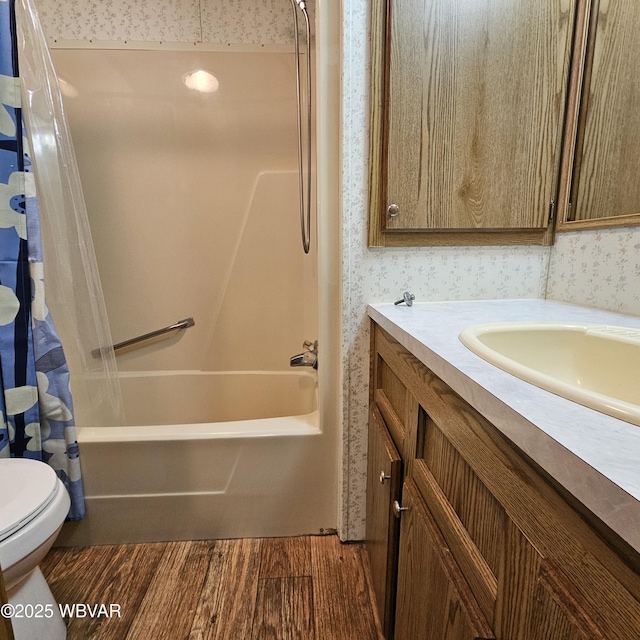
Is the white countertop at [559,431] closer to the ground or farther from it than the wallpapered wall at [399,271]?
closer to the ground

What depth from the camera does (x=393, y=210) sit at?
109 centimetres

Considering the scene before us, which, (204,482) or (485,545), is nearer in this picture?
(485,545)

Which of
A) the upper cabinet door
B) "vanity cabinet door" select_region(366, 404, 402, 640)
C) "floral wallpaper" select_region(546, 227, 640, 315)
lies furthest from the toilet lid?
"floral wallpaper" select_region(546, 227, 640, 315)

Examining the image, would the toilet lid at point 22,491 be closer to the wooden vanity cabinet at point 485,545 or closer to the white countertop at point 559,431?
the wooden vanity cabinet at point 485,545

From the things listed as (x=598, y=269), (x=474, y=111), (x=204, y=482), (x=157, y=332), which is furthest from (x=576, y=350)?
(x=157, y=332)

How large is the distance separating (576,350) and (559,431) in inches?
21.6

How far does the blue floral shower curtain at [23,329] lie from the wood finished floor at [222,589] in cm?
24

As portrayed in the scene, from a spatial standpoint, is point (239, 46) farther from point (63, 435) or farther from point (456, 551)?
point (456, 551)

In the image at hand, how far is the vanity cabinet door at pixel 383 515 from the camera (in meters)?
0.84

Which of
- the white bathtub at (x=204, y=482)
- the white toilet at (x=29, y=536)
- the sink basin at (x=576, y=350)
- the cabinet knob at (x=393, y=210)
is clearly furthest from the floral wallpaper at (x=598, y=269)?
the white toilet at (x=29, y=536)

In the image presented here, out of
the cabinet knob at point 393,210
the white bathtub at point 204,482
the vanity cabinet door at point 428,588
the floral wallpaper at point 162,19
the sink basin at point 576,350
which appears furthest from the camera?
the floral wallpaper at point 162,19

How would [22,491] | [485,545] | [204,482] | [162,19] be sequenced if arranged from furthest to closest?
[162,19], [204,482], [22,491], [485,545]

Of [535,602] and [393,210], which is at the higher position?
[393,210]

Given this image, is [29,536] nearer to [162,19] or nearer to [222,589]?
[222,589]
